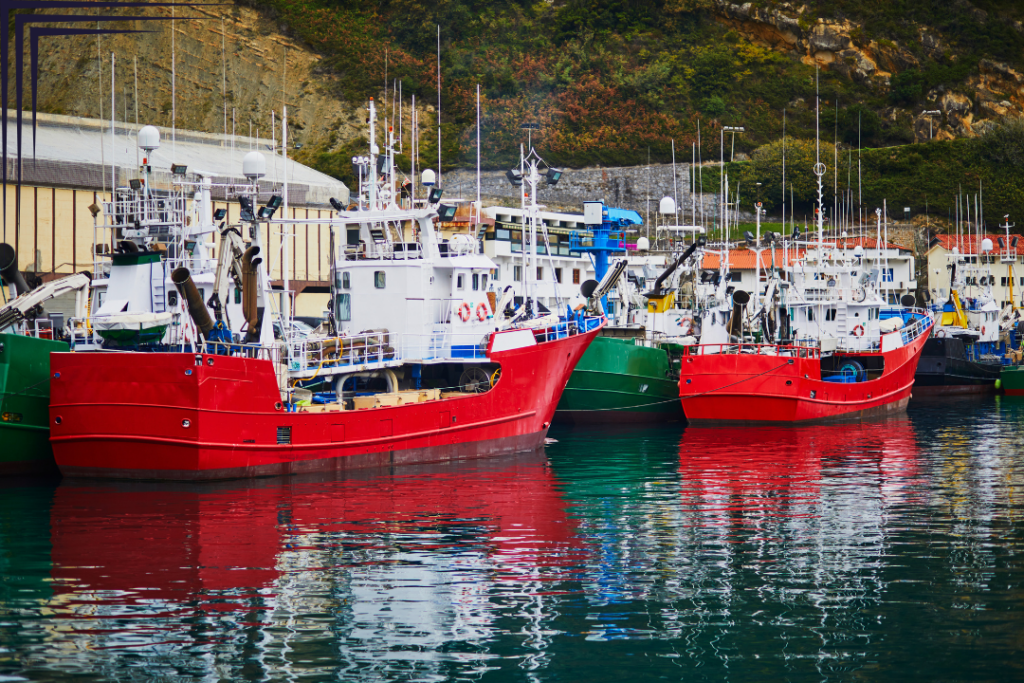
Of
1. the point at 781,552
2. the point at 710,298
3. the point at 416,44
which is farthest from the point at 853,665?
the point at 416,44

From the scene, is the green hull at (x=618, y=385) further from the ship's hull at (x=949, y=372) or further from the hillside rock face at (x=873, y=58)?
the hillside rock face at (x=873, y=58)

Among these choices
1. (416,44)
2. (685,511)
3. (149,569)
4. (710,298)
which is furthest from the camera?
(416,44)

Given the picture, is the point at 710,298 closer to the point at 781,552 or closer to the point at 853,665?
the point at 781,552

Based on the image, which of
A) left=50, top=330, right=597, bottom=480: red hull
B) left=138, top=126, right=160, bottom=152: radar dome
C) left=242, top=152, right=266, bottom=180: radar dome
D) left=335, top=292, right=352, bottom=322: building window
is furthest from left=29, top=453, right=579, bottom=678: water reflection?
left=138, top=126, right=160, bottom=152: radar dome

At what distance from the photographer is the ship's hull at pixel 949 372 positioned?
1831 inches

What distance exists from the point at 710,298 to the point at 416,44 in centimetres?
4397

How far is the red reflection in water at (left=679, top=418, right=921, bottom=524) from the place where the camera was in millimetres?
19969

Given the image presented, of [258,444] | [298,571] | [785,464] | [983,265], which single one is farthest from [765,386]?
[983,265]

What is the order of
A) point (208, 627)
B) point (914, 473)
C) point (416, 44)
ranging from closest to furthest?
point (208, 627) < point (914, 473) < point (416, 44)

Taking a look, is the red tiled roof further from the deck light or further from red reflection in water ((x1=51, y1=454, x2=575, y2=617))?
the deck light

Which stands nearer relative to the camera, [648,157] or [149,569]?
[149,569]

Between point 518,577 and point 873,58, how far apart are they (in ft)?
241

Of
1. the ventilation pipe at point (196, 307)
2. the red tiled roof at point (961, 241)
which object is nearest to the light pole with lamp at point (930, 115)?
the red tiled roof at point (961, 241)

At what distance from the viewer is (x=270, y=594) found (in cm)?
1302
